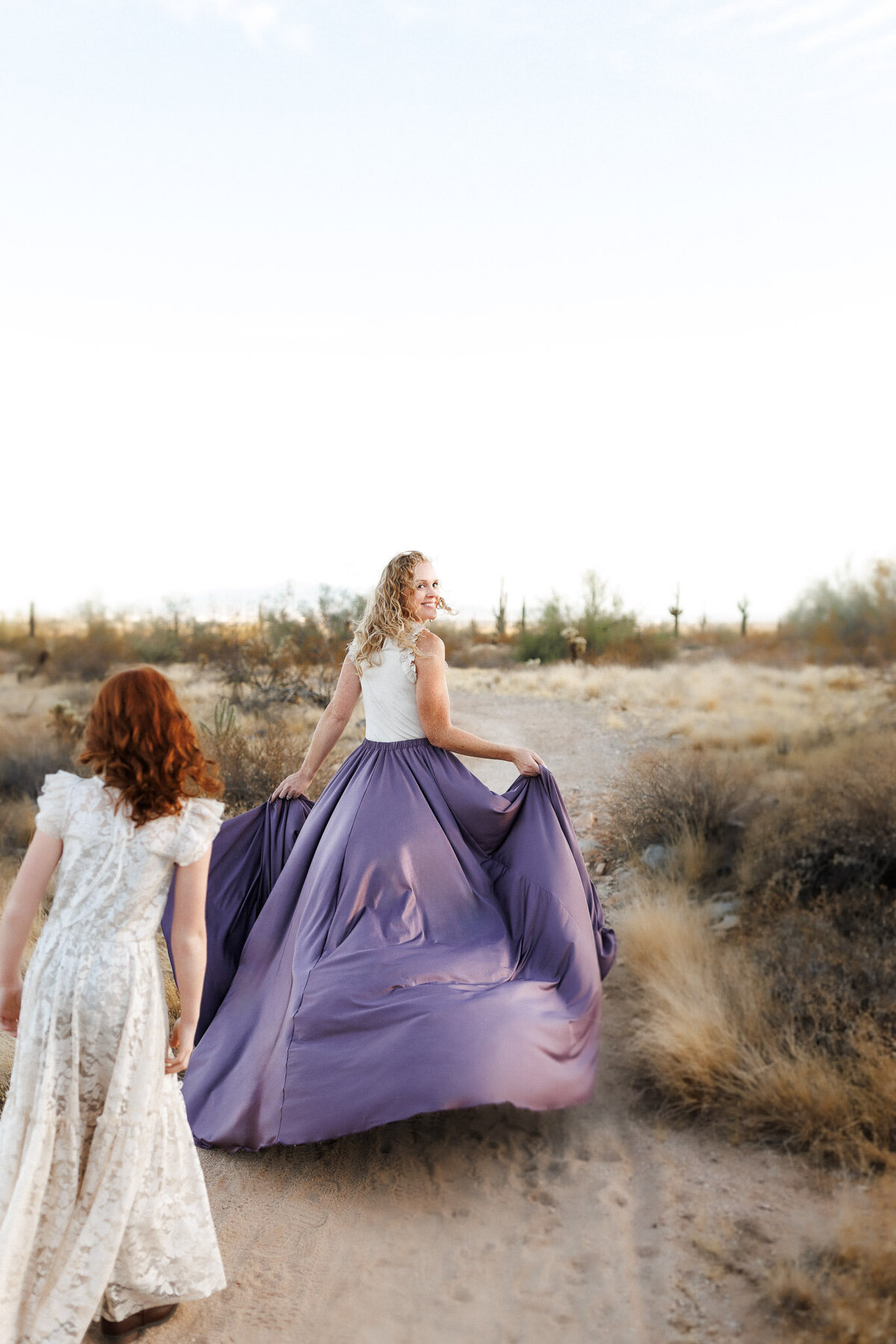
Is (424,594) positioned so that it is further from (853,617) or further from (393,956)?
(853,617)

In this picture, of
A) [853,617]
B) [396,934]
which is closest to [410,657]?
[396,934]

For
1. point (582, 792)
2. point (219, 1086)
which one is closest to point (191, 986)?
point (219, 1086)

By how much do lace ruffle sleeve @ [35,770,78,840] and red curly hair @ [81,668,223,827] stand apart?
0.30ft

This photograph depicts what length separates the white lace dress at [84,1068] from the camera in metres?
2.21

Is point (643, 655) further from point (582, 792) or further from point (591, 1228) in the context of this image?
point (591, 1228)

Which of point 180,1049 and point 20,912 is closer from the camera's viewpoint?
point 20,912

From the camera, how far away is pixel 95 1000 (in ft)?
7.34

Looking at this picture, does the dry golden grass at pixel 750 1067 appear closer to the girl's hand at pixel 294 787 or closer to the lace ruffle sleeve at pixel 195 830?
the girl's hand at pixel 294 787

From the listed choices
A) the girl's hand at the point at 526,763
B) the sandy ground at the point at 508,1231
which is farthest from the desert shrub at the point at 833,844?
the sandy ground at the point at 508,1231

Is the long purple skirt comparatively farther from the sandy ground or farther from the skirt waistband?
the sandy ground

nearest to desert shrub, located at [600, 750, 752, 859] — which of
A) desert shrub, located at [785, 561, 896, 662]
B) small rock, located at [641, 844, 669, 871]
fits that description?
small rock, located at [641, 844, 669, 871]

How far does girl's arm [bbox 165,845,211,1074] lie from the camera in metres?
2.29

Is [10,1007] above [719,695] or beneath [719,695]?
above

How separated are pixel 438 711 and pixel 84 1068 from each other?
1.89 metres
